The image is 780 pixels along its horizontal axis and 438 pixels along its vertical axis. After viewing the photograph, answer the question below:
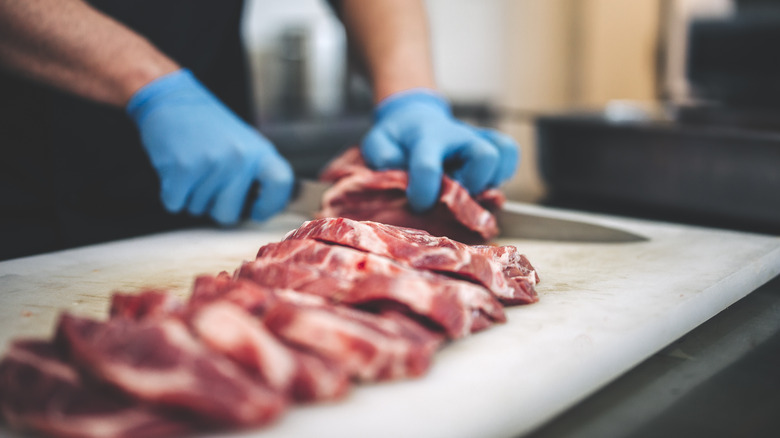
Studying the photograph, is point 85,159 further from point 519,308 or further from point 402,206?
point 519,308

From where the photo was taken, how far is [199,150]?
6.21 feet

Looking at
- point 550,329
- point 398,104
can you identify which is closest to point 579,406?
point 550,329

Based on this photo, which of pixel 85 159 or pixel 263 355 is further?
pixel 85 159

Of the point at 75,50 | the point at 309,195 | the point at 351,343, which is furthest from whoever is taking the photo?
the point at 309,195

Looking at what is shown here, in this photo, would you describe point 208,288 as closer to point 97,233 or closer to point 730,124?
point 97,233

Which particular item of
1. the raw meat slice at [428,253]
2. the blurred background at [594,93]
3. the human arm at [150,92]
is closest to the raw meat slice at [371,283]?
the raw meat slice at [428,253]

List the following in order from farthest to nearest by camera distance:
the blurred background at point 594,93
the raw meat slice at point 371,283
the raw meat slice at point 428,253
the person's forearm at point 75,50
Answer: the blurred background at point 594,93 → the person's forearm at point 75,50 → the raw meat slice at point 428,253 → the raw meat slice at point 371,283

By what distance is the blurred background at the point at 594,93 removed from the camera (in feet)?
8.30

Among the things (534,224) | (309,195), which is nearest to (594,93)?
(534,224)

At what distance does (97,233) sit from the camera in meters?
2.23

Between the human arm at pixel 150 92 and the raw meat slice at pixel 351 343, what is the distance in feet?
3.15

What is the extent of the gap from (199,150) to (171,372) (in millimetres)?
1100

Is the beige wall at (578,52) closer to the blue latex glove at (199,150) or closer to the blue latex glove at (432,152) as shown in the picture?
the blue latex glove at (432,152)

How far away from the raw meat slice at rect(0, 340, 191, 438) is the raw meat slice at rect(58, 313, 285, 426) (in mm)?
26
